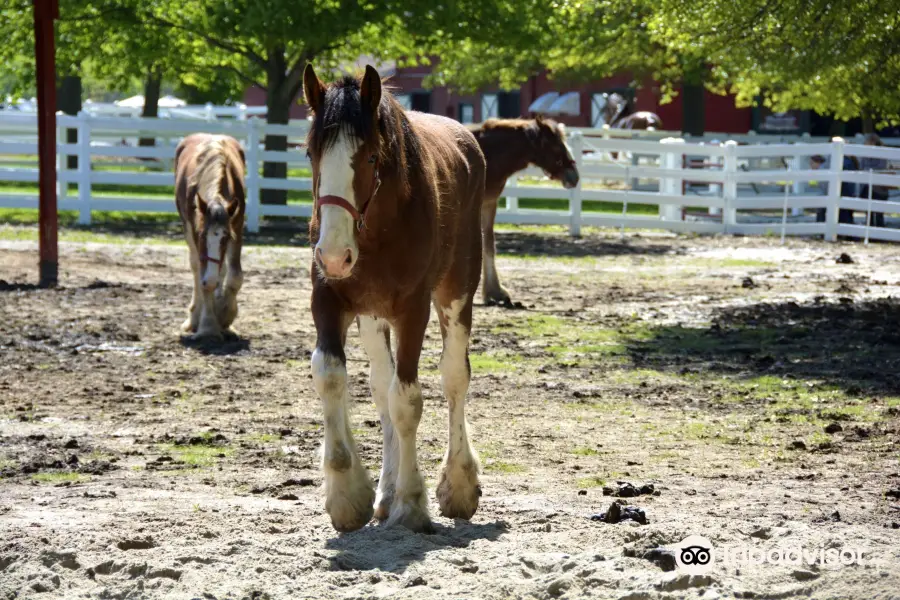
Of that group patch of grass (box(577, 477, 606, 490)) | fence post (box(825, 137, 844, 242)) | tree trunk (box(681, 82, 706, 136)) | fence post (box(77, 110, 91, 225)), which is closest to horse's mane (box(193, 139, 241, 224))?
patch of grass (box(577, 477, 606, 490))

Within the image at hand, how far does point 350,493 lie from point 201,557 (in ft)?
2.43

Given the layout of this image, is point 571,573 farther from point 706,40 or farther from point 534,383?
point 706,40

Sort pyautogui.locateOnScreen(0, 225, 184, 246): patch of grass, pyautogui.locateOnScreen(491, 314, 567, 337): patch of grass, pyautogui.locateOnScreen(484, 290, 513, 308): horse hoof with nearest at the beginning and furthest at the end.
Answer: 1. pyautogui.locateOnScreen(491, 314, 567, 337): patch of grass
2. pyautogui.locateOnScreen(484, 290, 513, 308): horse hoof
3. pyautogui.locateOnScreen(0, 225, 184, 246): patch of grass

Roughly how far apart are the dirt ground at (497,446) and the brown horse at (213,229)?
1.08 ft

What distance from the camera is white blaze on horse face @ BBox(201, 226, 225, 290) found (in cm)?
1102

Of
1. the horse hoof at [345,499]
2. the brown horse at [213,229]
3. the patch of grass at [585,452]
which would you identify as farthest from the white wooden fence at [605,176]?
the horse hoof at [345,499]

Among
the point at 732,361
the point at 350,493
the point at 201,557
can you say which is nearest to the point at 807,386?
the point at 732,361

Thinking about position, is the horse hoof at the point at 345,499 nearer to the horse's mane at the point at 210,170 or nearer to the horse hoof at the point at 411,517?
the horse hoof at the point at 411,517

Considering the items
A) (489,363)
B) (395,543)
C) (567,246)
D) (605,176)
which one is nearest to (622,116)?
(605,176)

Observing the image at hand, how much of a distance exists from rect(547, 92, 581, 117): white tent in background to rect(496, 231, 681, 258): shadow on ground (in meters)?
24.7

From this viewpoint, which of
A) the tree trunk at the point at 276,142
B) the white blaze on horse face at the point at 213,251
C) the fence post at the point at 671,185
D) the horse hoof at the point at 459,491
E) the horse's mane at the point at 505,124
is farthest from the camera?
the fence post at the point at 671,185

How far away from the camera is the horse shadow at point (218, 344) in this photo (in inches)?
423

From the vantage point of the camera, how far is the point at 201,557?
494cm

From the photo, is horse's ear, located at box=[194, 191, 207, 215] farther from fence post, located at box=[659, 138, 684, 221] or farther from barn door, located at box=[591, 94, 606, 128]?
barn door, located at box=[591, 94, 606, 128]
